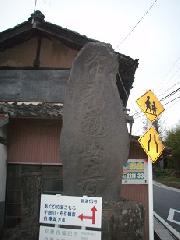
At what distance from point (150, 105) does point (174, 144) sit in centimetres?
4947

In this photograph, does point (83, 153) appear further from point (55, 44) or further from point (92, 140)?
point (55, 44)

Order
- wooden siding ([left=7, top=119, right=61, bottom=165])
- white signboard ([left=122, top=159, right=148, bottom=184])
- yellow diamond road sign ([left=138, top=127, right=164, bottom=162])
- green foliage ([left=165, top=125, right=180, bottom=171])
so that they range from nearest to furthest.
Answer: yellow diamond road sign ([left=138, top=127, right=164, bottom=162]) < wooden siding ([left=7, top=119, right=61, bottom=165]) < white signboard ([left=122, top=159, right=148, bottom=184]) < green foliage ([left=165, top=125, right=180, bottom=171])

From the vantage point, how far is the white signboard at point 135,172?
1227cm

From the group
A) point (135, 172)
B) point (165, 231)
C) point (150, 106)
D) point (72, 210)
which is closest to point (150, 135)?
point (150, 106)

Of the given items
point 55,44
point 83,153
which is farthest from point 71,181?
point 55,44

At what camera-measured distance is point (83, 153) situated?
6.72 meters

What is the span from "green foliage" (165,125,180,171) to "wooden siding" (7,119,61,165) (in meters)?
44.6

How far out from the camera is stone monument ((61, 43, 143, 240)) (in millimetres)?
6609

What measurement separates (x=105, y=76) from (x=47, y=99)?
6.37m

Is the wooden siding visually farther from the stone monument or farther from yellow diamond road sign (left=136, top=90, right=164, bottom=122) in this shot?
the stone monument

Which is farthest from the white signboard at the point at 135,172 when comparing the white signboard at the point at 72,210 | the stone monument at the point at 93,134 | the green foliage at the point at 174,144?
the green foliage at the point at 174,144

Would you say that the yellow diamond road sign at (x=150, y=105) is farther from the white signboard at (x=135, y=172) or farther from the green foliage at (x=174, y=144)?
the green foliage at (x=174, y=144)

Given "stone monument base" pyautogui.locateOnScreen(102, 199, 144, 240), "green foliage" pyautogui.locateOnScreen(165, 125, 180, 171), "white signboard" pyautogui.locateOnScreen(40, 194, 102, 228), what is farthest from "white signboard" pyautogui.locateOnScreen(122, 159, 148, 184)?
"green foliage" pyautogui.locateOnScreen(165, 125, 180, 171)

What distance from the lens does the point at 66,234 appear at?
17.2ft
